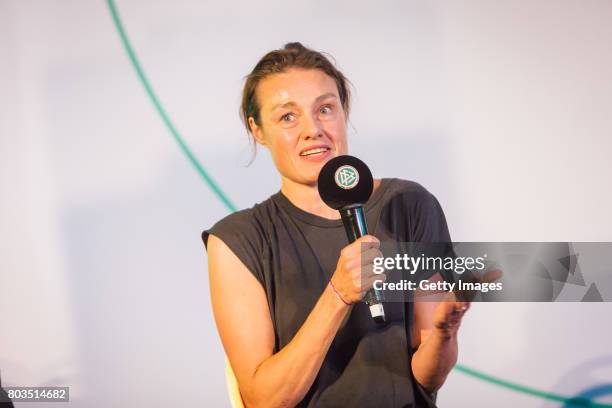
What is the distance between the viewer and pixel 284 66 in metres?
1.88

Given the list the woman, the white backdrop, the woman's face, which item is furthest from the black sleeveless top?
the white backdrop

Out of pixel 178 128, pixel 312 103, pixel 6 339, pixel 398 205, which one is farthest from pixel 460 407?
pixel 6 339

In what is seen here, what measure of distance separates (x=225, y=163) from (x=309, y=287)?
619 millimetres

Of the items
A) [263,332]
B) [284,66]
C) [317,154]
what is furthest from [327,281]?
[284,66]

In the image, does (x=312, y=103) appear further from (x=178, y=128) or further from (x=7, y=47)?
(x=7, y=47)

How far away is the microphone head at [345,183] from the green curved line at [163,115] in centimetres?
77

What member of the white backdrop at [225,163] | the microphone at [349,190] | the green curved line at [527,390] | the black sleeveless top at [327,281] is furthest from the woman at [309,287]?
the green curved line at [527,390]

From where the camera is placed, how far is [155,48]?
2271 mm

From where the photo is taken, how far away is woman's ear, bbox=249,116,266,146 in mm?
1915

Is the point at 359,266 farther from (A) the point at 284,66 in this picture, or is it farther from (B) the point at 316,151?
(A) the point at 284,66

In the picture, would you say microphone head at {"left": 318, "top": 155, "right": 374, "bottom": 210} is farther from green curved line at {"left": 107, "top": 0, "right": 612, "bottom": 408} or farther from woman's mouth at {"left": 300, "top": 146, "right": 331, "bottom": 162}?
green curved line at {"left": 107, "top": 0, "right": 612, "bottom": 408}

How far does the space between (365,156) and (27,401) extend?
1265 mm

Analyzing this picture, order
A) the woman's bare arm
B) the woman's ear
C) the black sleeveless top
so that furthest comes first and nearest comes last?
the woman's ear < the black sleeveless top < the woman's bare arm

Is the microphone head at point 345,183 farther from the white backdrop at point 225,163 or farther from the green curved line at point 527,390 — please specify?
the green curved line at point 527,390
